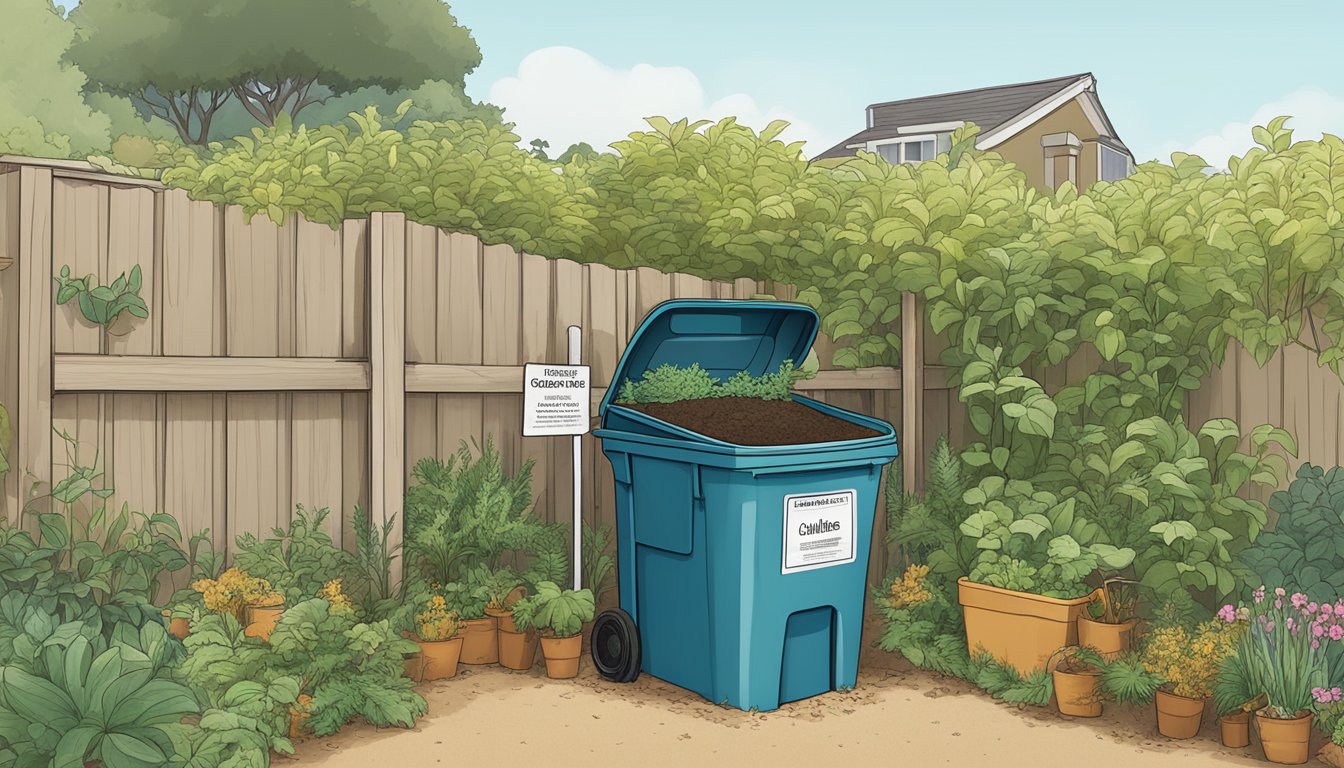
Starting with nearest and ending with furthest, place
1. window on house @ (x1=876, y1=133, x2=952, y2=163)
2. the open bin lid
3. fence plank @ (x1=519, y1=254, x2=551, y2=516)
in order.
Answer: the open bin lid
fence plank @ (x1=519, y1=254, x2=551, y2=516)
window on house @ (x1=876, y1=133, x2=952, y2=163)

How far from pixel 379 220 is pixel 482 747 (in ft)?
7.21

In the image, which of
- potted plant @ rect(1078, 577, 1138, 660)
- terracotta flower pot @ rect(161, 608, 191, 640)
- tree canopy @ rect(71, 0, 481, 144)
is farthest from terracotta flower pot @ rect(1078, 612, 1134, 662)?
tree canopy @ rect(71, 0, 481, 144)

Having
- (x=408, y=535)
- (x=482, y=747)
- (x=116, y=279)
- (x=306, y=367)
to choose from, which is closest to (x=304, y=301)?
(x=306, y=367)

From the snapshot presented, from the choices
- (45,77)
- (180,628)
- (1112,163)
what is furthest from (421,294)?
(45,77)

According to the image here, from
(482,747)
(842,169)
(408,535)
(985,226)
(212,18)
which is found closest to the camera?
(482,747)

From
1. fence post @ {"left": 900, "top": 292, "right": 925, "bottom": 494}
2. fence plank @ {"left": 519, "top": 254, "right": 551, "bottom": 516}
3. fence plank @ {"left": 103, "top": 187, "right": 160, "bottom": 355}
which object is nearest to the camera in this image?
fence plank @ {"left": 103, "top": 187, "right": 160, "bottom": 355}

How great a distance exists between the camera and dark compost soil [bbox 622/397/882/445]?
471 centimetres

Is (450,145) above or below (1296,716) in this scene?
above

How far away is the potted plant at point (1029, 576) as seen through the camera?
492cm

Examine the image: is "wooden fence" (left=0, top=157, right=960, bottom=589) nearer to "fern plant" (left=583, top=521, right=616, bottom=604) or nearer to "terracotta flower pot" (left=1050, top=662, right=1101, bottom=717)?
"fern plant" (left=583, top=521, right=616, bottom=604)

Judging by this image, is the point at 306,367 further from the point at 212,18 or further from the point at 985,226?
the point at 212,18

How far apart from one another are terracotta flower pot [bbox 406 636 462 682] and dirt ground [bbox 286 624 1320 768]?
0.17 ft

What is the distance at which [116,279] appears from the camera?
4.26 m

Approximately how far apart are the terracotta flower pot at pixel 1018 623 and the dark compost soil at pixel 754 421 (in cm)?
91
